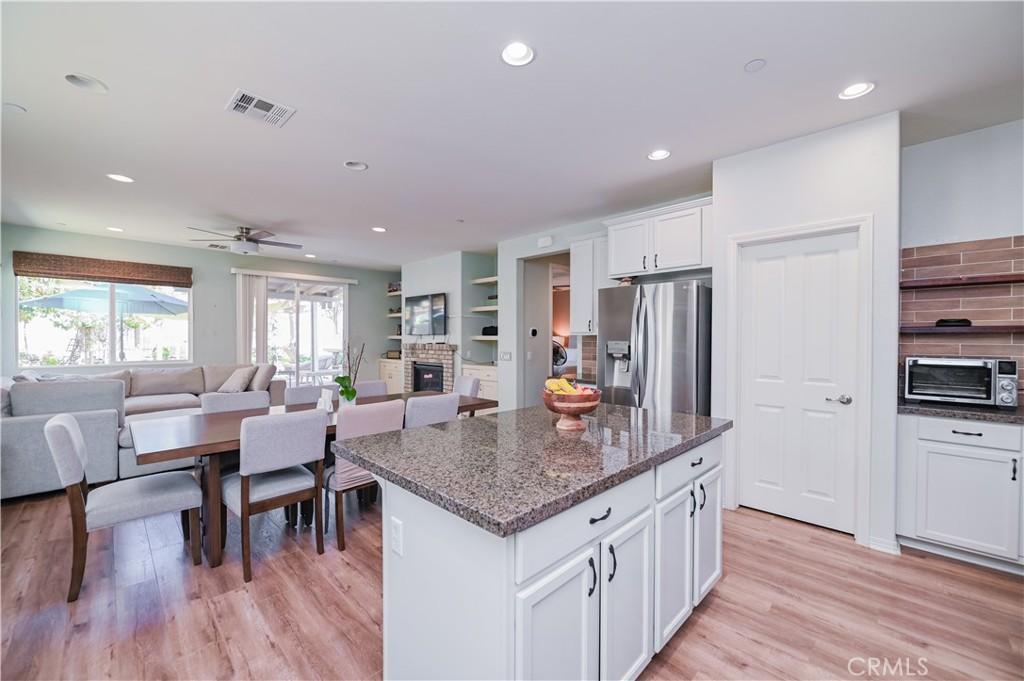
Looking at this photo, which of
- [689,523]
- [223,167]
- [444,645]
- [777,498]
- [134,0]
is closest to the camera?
[444,645]

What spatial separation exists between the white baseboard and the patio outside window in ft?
27.0

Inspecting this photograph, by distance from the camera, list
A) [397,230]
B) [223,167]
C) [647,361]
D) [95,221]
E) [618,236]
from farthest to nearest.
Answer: [397,230]
[95,221]
[618,236]
[647,361]
[223,167]

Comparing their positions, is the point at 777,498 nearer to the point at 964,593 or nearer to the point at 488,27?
the point at 964,593

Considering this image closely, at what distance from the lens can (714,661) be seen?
164 centimetres

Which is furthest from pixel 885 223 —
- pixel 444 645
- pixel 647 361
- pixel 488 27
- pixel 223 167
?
pixel 223 167

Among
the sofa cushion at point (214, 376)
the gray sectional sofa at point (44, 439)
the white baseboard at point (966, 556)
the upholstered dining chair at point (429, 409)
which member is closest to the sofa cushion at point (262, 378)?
the sofa cushion at point (214, 376)

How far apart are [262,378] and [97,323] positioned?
2.35 m

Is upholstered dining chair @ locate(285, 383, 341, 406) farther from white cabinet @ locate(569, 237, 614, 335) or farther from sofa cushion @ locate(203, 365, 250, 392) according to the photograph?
sofa cushion @ locate(203, 365, 250, 392)

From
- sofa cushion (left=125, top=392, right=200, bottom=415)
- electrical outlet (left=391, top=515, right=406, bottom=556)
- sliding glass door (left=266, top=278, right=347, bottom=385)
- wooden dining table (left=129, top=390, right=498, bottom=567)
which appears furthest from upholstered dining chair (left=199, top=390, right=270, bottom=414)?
sliding glass door (left=266, top=278, right=347, bottom=385)

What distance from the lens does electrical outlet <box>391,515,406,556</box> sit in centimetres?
134

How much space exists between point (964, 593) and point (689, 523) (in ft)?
5.32

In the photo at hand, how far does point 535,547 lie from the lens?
1062mm

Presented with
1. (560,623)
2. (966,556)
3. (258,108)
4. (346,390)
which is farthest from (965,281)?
(258,108)

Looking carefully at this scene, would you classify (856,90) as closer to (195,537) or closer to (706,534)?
(706,534)
